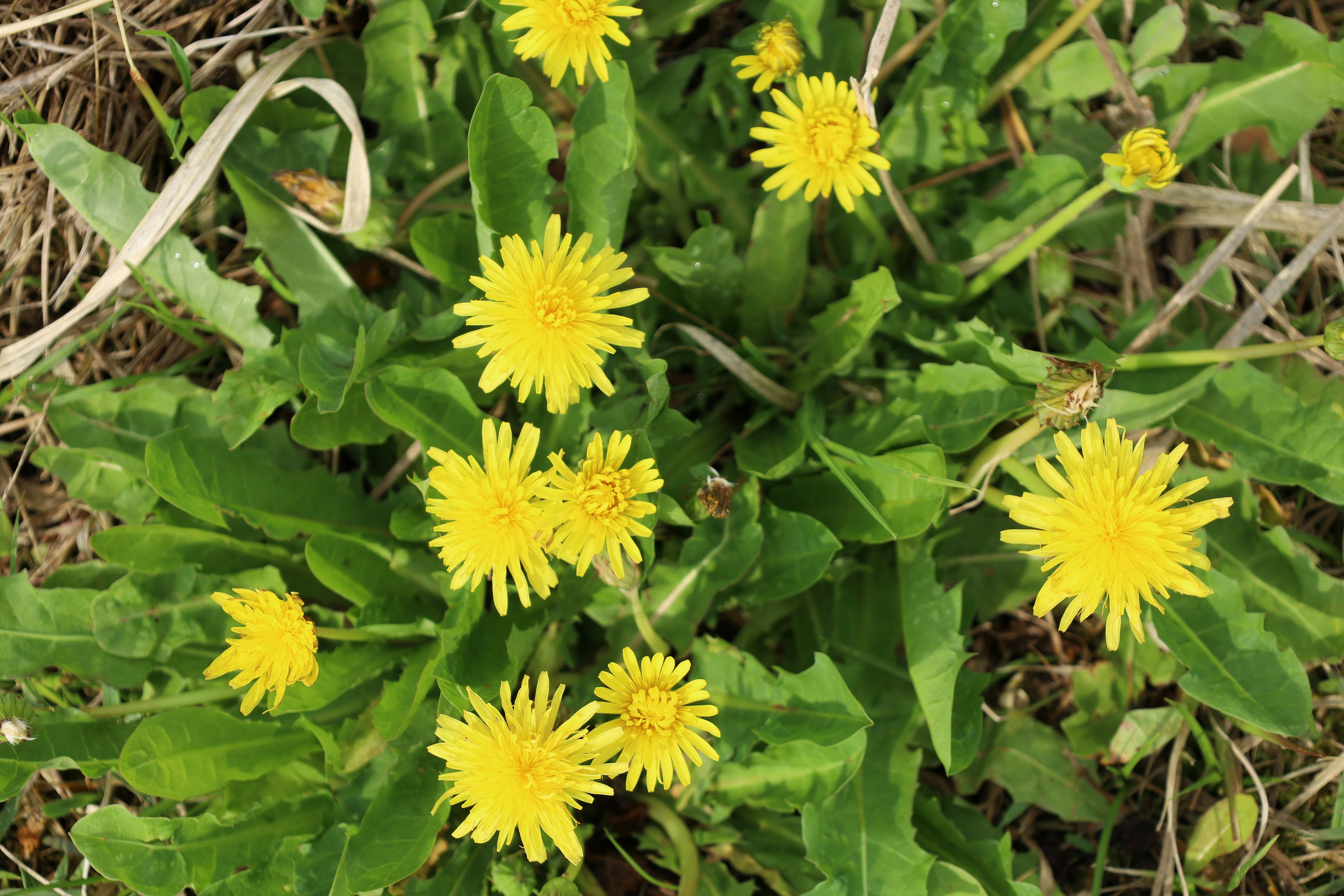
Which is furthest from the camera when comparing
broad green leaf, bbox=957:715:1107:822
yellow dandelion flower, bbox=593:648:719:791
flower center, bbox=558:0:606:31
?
broad green leaf, bbox=957:715:1107:822

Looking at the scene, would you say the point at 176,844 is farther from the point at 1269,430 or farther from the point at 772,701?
the point at 1269,430

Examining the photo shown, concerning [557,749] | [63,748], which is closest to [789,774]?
[557,749]

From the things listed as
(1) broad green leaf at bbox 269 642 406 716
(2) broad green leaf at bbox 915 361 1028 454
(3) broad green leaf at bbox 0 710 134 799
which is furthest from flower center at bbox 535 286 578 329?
(3) broad green leaf at bbox 0 710 134 799

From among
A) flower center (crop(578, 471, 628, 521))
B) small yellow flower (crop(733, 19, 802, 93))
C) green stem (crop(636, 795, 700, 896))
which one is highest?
small yellow flower (crop(733, 19, 802, 93))

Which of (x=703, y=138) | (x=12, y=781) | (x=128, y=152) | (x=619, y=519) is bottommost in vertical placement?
(x=12, y=781)

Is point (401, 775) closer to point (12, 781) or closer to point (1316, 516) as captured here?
point (12, 781)

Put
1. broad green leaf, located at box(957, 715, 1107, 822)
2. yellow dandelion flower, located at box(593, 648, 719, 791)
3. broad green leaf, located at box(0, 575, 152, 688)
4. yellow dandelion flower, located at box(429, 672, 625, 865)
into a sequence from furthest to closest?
broad green leaf, located at box(957, 715, 1107, 822)
broad green leaf, located at box(0, 575, 152, 688)
yellow dandelion flower, located at box(593, 648, 719, 791)
yellow dandelion flower, located at box(429, 672, 625, 865)

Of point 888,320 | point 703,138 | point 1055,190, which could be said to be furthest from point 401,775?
point 1055,190

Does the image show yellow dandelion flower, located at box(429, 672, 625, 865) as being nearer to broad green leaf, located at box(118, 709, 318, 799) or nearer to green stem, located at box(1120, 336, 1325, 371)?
broad green leaf, located at box(118, 709, 318, 799)
